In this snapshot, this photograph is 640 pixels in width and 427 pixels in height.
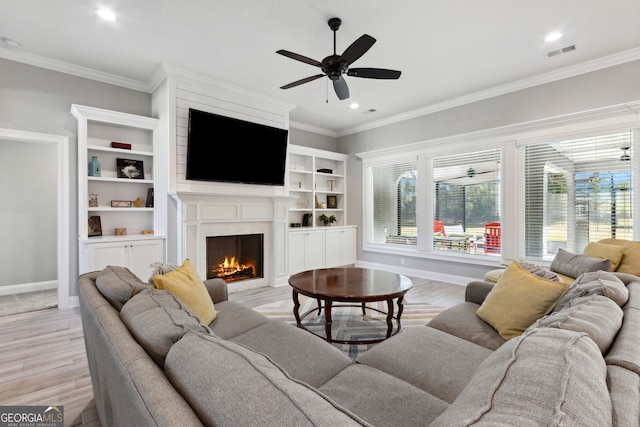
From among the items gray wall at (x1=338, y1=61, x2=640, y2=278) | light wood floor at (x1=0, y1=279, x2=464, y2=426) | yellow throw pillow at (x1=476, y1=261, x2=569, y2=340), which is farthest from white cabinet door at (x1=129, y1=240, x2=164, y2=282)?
gray wall at (x1=338, y1=61, x2=640, y2=278)

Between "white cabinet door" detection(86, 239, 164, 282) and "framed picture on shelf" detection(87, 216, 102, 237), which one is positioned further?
"framed picture on shelf" detection(87, 216, 102, 237)

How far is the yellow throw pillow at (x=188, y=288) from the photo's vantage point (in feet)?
5.88

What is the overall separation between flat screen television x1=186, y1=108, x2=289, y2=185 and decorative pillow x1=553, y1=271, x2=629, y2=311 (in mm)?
3860

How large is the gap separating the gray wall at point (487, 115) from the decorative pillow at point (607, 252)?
60.4 inches

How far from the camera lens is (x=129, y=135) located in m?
4.16

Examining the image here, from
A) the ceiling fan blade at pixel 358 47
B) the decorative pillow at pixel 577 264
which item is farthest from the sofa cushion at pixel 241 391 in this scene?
the decorative pillow at pixel 577 264

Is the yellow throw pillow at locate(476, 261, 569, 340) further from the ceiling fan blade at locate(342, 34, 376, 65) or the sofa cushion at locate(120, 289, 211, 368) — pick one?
the ceiling fan blade at locate(342, 34, 376, 65)

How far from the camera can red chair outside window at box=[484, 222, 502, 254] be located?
4578mm

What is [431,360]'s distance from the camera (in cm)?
151

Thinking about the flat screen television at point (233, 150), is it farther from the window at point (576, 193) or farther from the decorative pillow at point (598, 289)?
the decorative pillow at point (598, 289)

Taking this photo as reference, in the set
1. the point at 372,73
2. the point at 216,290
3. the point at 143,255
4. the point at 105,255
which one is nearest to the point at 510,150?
the point at 372,73

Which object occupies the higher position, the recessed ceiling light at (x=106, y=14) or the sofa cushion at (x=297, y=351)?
the recessed ceiling light at (x=106, y=14)

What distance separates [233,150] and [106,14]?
195 centimetres

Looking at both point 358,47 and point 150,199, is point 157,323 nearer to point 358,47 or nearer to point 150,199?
point 358,47
